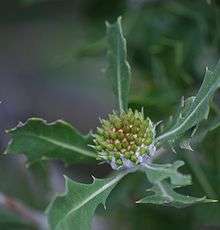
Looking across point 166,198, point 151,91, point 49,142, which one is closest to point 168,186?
point 166,198

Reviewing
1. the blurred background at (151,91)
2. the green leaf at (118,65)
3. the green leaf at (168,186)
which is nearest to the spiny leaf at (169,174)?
the green leaf at (168,186)

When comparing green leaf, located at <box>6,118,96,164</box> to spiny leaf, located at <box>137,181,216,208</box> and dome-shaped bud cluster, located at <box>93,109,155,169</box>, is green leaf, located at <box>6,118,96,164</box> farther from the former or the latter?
spiny leaf, located at <box>137,181,216,208</box>

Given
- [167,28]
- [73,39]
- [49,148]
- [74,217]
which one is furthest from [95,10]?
[74,217]

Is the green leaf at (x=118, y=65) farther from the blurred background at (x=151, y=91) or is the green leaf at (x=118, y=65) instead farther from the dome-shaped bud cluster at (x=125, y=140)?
the blurred background at (x=151, y=91)

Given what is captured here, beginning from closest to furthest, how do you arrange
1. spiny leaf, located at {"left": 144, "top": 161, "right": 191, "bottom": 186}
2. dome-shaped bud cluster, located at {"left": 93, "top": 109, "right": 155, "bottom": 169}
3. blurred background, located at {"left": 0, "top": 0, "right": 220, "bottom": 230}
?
spiny leaf, located at {"left": 144, "top": 161, "right": 191, "bottom": 186}, dome-shaped bud cluster, located at {"left": 93, "top": 109, "right": 155, "bottom": 169}, blurred background, located at {"left": 0, "top": 0, "right": 220, "bottom": 230}

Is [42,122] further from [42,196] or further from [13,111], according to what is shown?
[13,111]

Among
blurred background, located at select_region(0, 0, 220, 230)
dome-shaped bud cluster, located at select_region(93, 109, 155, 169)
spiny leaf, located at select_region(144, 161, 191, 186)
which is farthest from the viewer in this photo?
blurred background, located at select_region(0, 0, 220, 230)

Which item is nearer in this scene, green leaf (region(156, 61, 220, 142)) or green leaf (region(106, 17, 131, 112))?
green leaf (region(156, 61, 220, 142))

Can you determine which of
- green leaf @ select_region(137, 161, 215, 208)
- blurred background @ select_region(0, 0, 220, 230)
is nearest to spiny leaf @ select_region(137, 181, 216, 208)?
green leaf @ select_region(137, 161, 215, 208)

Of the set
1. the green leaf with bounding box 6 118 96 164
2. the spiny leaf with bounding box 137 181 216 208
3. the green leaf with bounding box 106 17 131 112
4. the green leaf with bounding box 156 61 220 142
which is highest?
the green leaf with bounding box 106 17 131 112
